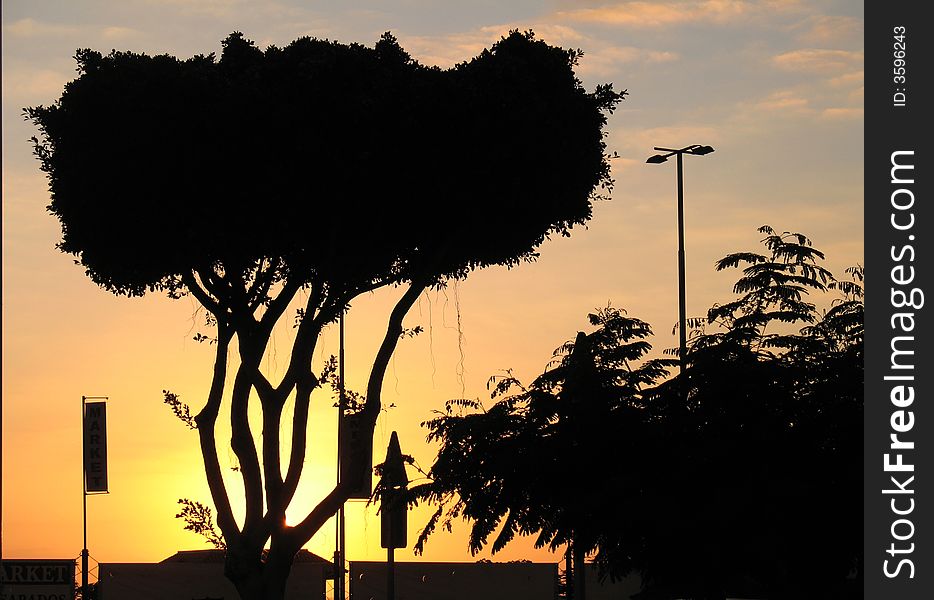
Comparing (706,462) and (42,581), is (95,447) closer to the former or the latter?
(42,581)

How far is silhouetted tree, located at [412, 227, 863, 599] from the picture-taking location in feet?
90.5

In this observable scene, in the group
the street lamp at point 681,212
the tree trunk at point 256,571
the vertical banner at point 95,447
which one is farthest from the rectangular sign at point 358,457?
the vertical banner at point 95,447

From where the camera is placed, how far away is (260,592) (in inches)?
1217

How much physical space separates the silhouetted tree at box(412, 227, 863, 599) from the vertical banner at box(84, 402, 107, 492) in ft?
78.8

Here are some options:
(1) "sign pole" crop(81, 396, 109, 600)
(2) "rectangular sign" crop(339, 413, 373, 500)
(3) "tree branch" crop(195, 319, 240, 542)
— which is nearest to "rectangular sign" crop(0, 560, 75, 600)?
(1) "sign pole" crop(81, 396, 109, 600)

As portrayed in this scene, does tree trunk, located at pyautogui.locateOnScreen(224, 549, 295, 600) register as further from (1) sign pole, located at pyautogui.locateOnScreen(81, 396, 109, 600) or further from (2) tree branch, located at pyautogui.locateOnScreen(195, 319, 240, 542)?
(1) sign pole, located at pyautogui.locateOnScreen(81, 396, 109, 600)

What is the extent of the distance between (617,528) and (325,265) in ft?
28.3

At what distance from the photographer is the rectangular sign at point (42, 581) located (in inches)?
1953
